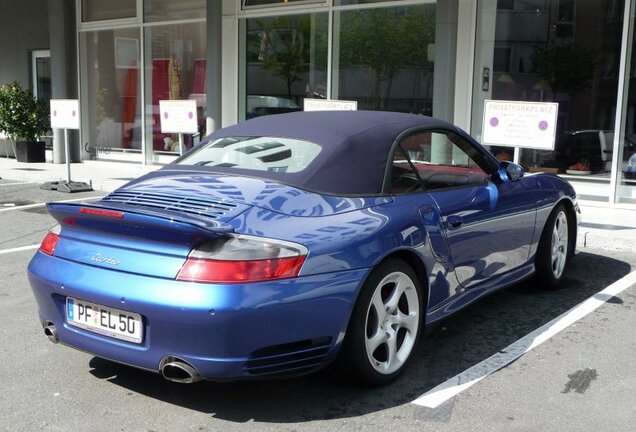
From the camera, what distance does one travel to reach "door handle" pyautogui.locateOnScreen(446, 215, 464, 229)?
4.06 metres

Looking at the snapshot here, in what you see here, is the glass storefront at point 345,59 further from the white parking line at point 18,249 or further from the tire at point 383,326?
the tire at point 383,326

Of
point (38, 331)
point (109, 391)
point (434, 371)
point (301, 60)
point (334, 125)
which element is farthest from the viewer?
point (301, 60)

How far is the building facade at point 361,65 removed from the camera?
32.6ft

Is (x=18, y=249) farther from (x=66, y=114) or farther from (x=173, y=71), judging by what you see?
(x=173, y=71)

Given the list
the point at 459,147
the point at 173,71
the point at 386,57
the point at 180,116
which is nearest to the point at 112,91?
the point at 173,71

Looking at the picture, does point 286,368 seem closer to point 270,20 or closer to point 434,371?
point 434,371

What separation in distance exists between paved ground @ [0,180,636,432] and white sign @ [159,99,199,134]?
5.91m

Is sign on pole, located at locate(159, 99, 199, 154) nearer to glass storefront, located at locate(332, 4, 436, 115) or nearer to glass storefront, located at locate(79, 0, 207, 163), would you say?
glass storefront, located at locate(332, 4, 436, 115)

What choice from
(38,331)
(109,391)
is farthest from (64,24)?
(109,391)

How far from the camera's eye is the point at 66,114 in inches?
449

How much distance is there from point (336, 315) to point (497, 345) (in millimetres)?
1566

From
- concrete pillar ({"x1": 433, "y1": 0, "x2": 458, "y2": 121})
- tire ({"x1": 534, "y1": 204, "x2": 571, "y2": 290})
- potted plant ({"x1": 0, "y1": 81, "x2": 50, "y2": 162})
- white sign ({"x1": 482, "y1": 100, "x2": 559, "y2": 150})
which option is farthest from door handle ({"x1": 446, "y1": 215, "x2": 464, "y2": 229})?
potted plant ({"x1": 0, "y1": 81, "x2": 50, "y2": 162})

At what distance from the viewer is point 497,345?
4.35 meters

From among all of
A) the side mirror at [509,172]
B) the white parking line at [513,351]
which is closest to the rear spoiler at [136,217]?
the white parking line at [513,351]
